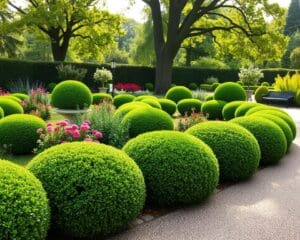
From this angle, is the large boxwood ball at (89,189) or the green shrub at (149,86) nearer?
the large boxwood ball at (89,189)

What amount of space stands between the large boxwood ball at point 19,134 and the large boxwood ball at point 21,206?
12.3ft

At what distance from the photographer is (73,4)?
25.2 m

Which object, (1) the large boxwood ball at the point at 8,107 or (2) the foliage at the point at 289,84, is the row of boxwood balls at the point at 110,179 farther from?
(2) the foliage at the point at 289,84

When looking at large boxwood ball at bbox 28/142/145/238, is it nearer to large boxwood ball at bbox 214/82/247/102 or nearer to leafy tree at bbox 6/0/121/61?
large boxwood ball at bbox 214/82/247/102

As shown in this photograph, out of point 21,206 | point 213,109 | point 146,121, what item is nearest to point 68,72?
point 213,109

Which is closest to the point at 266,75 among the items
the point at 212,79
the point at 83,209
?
the point at 212,79

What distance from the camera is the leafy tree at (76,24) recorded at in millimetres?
24000

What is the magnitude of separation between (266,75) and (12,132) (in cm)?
2906

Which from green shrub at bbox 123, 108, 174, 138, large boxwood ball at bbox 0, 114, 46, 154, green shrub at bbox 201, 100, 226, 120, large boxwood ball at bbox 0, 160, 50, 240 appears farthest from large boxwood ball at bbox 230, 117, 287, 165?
green shrub at bbox 201, 100, 226, 120

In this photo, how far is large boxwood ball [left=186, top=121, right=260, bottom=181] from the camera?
5043 mm

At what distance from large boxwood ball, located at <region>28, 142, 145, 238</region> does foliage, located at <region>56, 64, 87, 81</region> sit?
60.2ft

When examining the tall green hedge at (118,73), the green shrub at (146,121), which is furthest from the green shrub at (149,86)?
the green shrub at (146,121)

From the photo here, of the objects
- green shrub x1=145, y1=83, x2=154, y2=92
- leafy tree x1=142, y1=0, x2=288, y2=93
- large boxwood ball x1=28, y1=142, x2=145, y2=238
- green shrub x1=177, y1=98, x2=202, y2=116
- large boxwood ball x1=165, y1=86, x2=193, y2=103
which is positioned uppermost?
leafy tree x1=142, y1=0, x2=288, y2=93

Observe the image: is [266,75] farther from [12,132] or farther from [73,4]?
[12,132]
